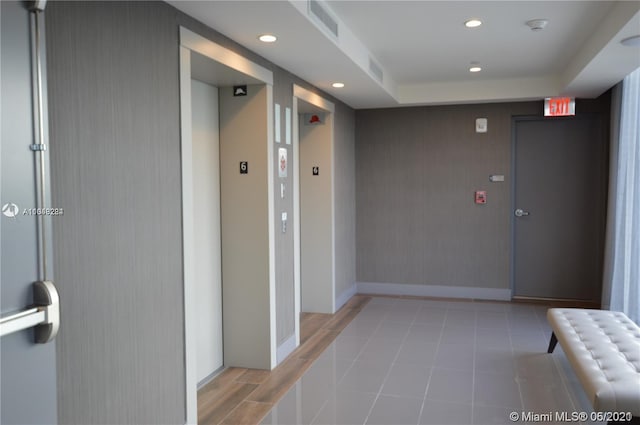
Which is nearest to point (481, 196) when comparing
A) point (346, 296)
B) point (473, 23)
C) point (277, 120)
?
point (346, 296)

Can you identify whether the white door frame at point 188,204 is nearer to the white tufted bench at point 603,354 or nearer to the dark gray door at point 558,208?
the white tufted bench at point 603,354

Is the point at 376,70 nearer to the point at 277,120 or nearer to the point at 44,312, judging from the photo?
the point at 277,120

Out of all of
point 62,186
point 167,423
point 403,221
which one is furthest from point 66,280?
point 403,221

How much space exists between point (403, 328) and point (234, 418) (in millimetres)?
2574

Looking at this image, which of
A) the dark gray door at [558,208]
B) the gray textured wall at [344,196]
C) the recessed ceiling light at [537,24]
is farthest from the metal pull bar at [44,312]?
the dark gray door at [558,208]

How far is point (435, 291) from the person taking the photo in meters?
7.18

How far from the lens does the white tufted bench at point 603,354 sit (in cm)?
281

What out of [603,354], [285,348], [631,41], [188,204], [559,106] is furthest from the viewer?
[559,106]

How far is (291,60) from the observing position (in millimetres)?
4305

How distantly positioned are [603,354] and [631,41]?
2204 mm

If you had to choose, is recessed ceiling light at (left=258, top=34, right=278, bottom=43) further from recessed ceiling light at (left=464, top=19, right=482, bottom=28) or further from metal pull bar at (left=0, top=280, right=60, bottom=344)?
metal pull bar at (left=0, top=280, right=60, bottom=344)

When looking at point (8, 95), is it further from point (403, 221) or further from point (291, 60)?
point (403, 221)

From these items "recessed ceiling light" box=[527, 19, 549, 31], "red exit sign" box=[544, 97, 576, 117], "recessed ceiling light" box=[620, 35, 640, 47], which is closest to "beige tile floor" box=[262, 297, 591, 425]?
"red exit sign" box=[544, 97, 576, 117]

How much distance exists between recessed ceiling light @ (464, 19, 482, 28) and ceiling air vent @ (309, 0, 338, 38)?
104cm
